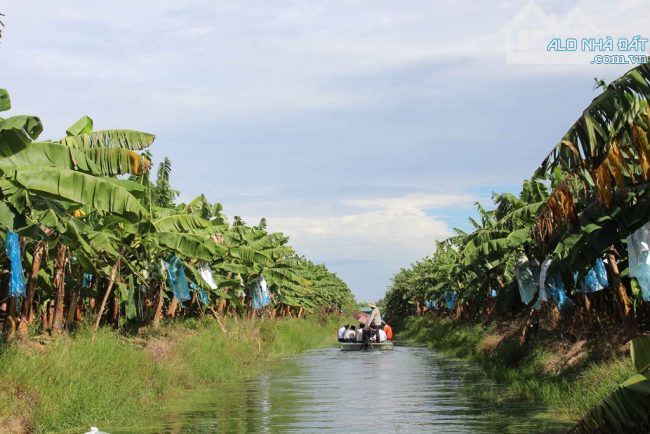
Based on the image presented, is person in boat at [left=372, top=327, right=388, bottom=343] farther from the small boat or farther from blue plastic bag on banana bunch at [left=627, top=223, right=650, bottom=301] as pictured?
blue plastic bag on banana bunch at [left=627, top=223, right=650, bottom=301]

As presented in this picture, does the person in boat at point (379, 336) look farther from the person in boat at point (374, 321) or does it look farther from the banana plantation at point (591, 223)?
the banana plantation at point (591, 223)

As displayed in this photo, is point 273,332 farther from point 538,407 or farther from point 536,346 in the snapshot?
point 538,407

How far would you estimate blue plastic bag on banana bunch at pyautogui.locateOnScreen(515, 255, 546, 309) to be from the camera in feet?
67.5

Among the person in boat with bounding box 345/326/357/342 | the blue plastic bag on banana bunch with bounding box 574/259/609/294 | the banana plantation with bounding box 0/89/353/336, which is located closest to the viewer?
the banana plantation with bounding box 0/89/353/336

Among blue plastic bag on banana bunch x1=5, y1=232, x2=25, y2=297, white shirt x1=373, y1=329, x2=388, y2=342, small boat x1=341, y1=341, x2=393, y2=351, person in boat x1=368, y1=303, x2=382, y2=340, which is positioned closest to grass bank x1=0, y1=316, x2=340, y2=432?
blue plastic bag on banana bunch x1=5, y1=232, x2=25, y2=297

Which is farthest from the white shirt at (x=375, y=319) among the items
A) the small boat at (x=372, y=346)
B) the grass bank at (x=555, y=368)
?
the grass bank at (x=555, y=368)

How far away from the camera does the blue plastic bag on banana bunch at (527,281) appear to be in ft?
67.5

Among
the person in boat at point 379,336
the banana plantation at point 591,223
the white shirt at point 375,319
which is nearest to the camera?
the banana plantation at point 591,223

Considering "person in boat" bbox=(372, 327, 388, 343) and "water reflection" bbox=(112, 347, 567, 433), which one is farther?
"person in boat" bbox=(372, 327, 388, 343)

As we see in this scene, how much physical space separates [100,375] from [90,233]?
2.61 meters

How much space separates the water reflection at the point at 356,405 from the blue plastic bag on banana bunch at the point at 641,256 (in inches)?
105

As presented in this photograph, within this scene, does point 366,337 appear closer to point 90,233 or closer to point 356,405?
point 356,405

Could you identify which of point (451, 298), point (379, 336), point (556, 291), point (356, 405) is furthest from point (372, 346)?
point (356, 405)

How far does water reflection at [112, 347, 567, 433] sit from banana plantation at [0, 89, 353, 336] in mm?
3239
